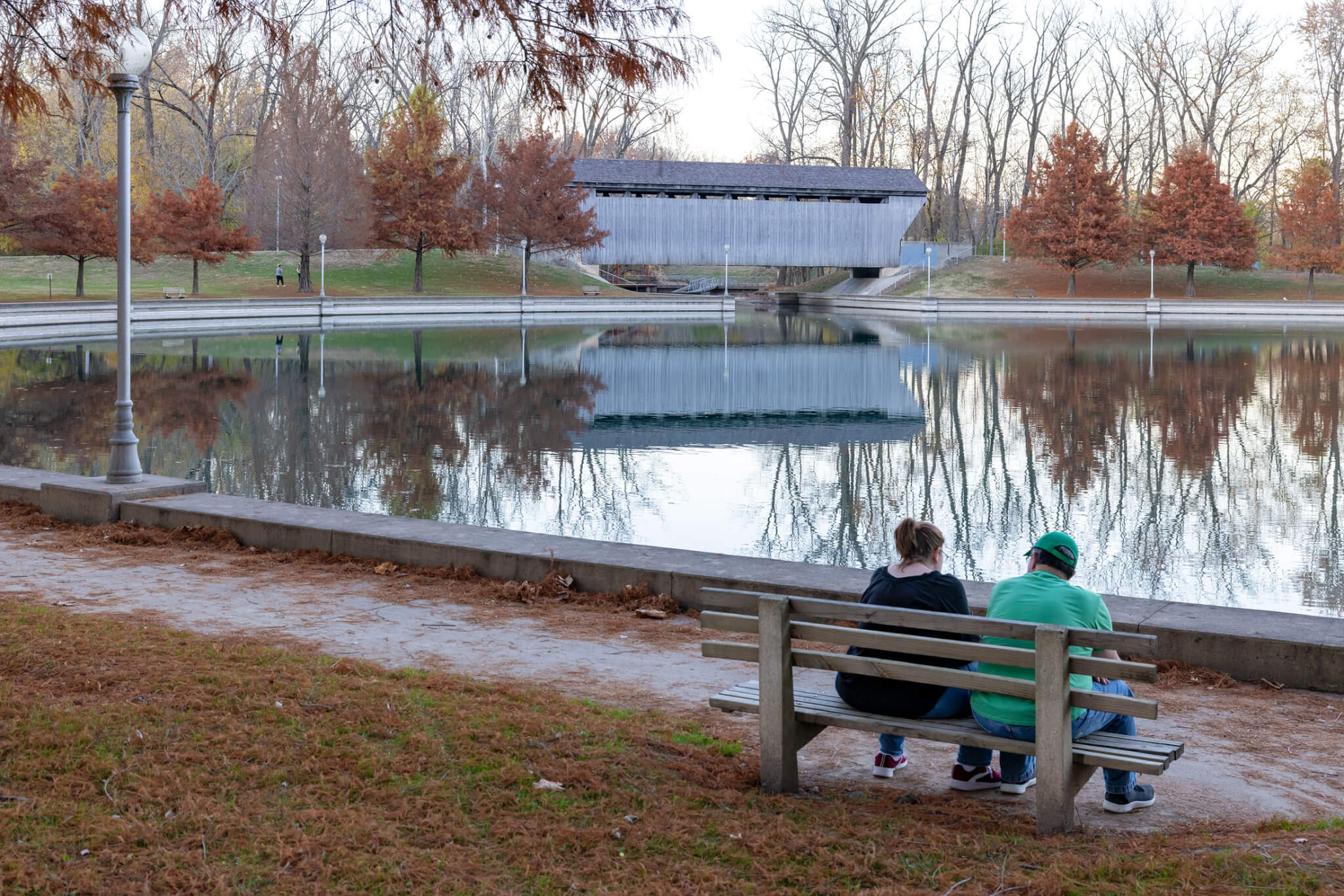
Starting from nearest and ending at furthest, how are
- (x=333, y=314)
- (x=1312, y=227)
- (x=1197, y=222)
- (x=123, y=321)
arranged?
(x=123, y=321)
(x=333, y=314)
(x=1312, y=227)
(x=1197, y=222)

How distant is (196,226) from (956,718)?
175 feet

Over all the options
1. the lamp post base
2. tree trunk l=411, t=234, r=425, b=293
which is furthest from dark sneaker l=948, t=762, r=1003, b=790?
tree trunk l=411, t=234, r=425, b=293

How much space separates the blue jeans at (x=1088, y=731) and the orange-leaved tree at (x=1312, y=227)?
64988 mm

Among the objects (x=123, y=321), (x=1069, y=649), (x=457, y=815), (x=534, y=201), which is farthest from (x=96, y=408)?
(x=534, y=201)

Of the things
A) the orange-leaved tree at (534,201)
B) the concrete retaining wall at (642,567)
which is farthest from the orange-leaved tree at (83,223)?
the concrete retaining wall at (642,567)

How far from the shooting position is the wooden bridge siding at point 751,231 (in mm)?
68562

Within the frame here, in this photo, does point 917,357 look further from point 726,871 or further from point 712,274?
point 712,274

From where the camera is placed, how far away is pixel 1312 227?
63.3 meters

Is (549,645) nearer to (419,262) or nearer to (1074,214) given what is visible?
(419,262)

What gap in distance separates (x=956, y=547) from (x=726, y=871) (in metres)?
8.31

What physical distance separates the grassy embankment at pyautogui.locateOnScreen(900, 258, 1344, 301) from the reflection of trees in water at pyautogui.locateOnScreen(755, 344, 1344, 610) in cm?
4309

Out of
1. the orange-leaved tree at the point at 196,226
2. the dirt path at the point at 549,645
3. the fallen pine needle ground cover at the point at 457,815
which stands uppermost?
the orange-leaved tree at the point at 196,226

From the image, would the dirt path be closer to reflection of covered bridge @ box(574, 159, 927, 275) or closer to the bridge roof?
the bridge roof

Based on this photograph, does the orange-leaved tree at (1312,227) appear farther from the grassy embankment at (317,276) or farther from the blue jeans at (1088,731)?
the blue jeans at (1088,731)
